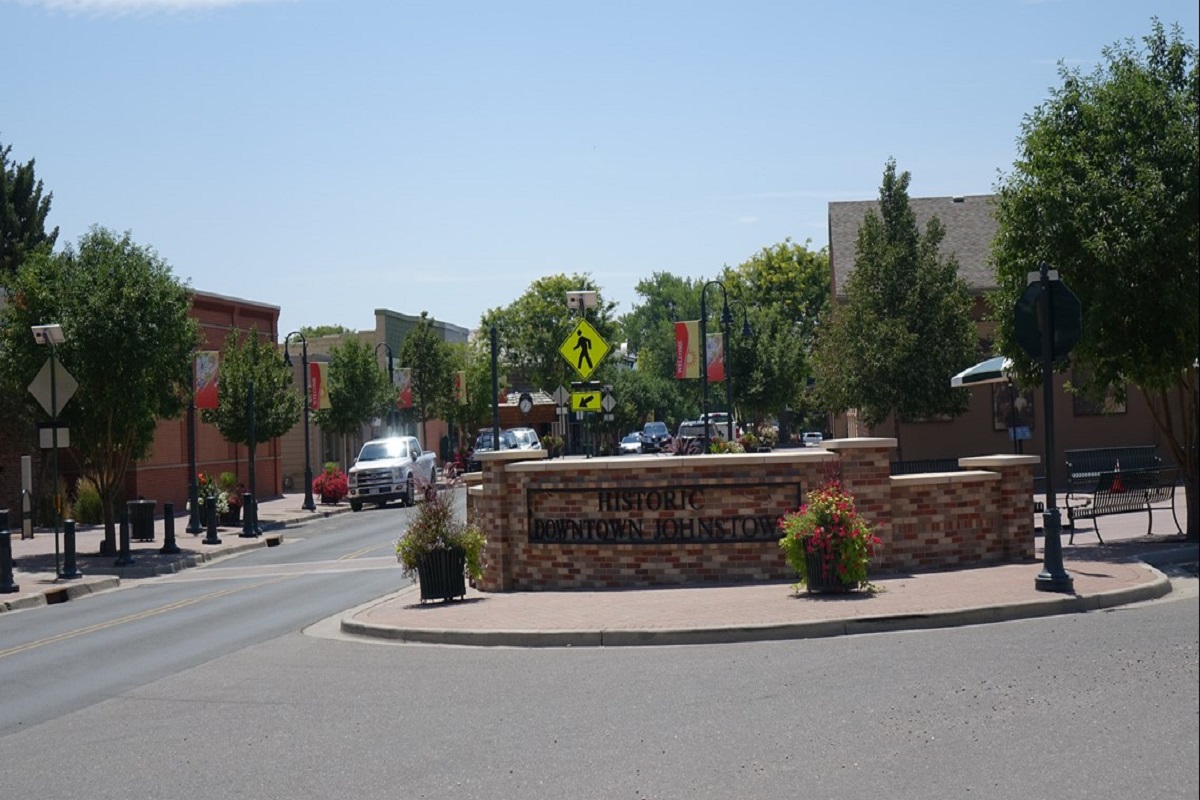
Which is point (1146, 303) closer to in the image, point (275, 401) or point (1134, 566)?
point (1134, 566)

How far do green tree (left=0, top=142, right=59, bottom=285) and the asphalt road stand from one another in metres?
47.3

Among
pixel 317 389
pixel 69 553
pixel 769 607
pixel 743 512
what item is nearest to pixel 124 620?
pixel 69 553

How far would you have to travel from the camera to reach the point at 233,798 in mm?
7723

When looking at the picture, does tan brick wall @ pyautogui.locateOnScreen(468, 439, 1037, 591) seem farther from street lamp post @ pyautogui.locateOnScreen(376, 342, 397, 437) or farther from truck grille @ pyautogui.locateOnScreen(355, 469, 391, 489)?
street lamp post @ pyautogui.locateOnScreen(376, 342, 397, 437)

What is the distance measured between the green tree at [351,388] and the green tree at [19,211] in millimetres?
14213

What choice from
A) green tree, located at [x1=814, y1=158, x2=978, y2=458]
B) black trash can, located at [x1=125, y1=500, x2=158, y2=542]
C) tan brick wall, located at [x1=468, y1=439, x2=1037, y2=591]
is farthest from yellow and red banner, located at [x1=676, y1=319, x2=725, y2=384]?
tan brick wall, located at [x1=468, y1=439, x2=1037, y2=591]

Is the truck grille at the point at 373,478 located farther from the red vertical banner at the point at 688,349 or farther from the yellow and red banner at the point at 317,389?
the red vertical banner at the point at 688,349

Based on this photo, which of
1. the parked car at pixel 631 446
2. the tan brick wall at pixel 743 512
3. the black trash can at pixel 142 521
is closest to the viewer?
the tan brick wall at pixel 743 512

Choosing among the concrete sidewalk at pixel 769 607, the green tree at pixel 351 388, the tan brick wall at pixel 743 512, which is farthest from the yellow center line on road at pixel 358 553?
the green tree at pixel 351 388

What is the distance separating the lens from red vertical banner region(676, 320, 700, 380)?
4624cm

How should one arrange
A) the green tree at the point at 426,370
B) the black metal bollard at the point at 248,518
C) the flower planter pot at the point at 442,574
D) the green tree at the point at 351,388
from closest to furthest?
the flower planter pot at the point at 442,574 < the black metal bollard at the point at 248,518 < the green tree at the point at 351,388 < the green tree at the point at 426,370

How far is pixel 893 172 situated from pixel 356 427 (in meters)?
26.0

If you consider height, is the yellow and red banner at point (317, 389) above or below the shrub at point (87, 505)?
above

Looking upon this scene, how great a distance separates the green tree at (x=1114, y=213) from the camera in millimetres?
16031
